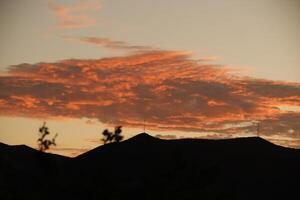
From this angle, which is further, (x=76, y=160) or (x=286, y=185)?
(x=76, y=160)

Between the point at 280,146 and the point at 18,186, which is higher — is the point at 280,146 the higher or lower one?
the higher one

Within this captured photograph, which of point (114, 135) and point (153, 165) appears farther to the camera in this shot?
point (153, 165)

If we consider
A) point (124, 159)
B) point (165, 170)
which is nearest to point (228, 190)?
point (124, 159)

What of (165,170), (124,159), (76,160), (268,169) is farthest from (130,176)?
(165,170)

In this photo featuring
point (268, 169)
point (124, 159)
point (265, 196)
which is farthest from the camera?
point (124, 159)

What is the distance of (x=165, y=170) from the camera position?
55.9 meters

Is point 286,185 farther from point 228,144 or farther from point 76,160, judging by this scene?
point 76,160

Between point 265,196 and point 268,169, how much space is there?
30.6 feet

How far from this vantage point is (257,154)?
132750 millimetres

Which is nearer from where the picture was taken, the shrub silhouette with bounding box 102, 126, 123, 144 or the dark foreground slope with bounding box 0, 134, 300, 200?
the shrub silhouette with bounding box 102, 126, 123, 144

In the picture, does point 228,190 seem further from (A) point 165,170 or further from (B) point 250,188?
(A) point 165,170

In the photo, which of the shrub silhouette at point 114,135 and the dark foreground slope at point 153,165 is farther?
the dark foreground slope at point 153,165

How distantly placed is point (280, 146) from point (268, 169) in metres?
9.73

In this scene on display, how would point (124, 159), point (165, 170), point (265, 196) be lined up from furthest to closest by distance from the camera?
point (124, 159) → point (265, 196) → point (165, 170)
